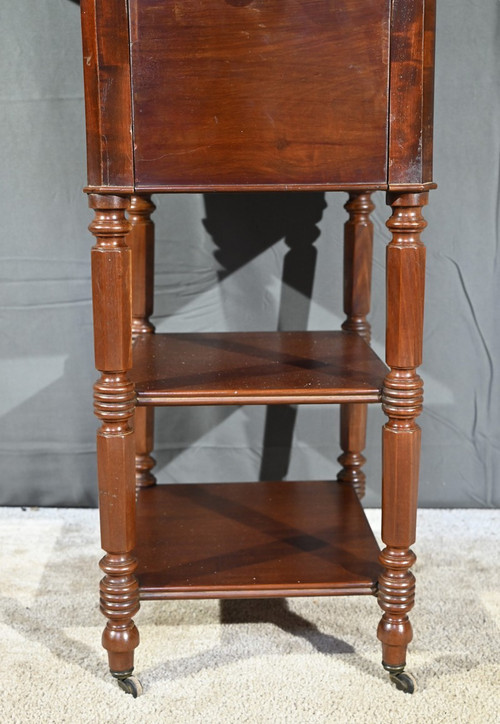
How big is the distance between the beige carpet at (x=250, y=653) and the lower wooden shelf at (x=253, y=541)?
12 centimetres

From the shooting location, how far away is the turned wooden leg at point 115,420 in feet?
3.59

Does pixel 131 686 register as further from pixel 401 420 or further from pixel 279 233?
pixel 279 233

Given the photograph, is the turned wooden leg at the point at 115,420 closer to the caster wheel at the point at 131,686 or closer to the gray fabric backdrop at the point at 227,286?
the caster wheel at the point at 131,686

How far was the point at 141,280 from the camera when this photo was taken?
59.4 inches

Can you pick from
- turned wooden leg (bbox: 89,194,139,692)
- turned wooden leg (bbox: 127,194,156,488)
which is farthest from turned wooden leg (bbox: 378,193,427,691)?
turned wooden leg (bbox: 127,194,156,488)

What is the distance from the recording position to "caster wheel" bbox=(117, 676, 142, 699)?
118 centimetres

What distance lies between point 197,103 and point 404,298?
357 mm

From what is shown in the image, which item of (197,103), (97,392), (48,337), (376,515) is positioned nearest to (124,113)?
(197,103)

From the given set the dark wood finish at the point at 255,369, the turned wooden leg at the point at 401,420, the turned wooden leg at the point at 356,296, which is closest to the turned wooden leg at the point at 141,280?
the dark wood finish at the point at 255,369

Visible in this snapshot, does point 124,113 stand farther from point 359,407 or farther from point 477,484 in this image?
point 477,484

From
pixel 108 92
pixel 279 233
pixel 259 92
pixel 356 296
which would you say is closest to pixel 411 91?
pixel 259 92

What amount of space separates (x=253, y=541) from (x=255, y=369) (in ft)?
0.90

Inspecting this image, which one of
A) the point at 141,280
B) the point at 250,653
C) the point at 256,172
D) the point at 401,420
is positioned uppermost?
the point at 256,172

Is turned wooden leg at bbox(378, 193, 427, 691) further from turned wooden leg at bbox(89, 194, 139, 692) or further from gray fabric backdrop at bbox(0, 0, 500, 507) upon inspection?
gray fabric backdrop at bbox(0, 0, 500, 507)
